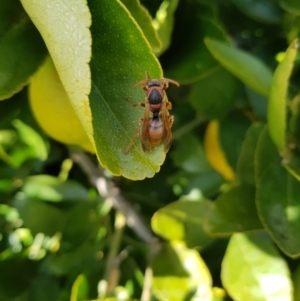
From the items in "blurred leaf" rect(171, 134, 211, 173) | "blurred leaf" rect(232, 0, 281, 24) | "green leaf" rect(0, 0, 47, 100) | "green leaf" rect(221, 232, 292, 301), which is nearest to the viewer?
"green leaf" rect(0, 0, 47, 100)

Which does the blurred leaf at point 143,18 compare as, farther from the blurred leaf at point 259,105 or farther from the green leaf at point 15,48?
the blurred leaf at point 259,105

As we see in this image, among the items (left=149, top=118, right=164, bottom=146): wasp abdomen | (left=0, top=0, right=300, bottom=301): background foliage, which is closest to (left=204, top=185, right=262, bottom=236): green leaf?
(left=0, top=0, right=300, bottom=301): background foliage

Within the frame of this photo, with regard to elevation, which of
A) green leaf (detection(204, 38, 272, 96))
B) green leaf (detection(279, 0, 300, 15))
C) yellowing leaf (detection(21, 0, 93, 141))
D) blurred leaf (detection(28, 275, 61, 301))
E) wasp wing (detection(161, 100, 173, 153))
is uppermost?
yellowing leaf (detection(21, 0, 93, 141))

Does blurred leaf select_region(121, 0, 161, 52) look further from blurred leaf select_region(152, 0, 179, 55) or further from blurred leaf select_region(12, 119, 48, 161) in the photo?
blurred leaf select_region(12, 119, 48, 161)

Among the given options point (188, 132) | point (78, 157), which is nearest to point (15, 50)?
point (78, 157)

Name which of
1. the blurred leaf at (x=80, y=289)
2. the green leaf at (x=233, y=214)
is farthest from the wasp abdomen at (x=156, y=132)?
the blurred leaf at (x=80, y=289)

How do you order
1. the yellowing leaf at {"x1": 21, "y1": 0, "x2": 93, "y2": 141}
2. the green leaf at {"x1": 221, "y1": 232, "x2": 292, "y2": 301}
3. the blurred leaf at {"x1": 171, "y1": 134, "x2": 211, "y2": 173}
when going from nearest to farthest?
the yellowing leaf at {"x1": 21, "y1": 0, "x2": 93, "y2": 141}, the green leaf at {"x1": 221, "y1": 232, "x2": 292, "y2": 301}, the blurred leaf at {"x1": 171, "y1": 134, "x2": 211, "y2": 173}

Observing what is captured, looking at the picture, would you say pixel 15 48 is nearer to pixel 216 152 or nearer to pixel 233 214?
pixel 233 214
